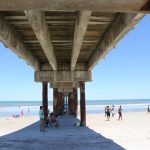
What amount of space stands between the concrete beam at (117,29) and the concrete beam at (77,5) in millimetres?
2680

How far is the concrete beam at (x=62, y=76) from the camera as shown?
74.4 ft

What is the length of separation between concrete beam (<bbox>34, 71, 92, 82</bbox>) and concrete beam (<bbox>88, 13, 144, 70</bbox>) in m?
7.42

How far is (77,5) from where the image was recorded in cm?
448

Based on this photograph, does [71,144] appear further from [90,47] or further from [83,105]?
[83,105]

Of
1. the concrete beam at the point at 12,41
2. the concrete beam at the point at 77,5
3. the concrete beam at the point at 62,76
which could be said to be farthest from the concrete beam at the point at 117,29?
the concrete beam at the point at 62,76

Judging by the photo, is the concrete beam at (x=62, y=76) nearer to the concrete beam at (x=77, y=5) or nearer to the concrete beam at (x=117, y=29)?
the concrete beam at (x=117, y=29)

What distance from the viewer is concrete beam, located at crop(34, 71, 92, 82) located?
74.4 ft

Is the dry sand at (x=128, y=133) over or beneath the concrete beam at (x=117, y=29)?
beneath

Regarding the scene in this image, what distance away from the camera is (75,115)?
3628cm

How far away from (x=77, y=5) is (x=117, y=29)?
6317 mm

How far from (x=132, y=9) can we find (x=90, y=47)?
11.9m

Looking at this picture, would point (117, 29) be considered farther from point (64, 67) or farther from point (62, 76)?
point (62, 76)

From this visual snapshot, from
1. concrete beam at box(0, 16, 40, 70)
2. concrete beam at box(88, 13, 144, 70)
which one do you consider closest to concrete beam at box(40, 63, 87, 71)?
concrete beam at box(0, 16, 40, 70)

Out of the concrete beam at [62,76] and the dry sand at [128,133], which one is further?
the concrete beam at [62,76]
